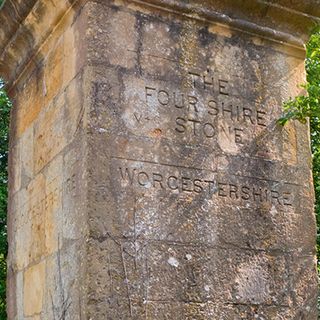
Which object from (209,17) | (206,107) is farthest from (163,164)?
(209,17)

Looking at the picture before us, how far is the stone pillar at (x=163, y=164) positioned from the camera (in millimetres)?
3527

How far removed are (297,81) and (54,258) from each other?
2.09 m

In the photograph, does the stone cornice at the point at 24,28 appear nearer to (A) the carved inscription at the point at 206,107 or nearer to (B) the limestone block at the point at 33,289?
(A) the carved inscription at the point at 206,107

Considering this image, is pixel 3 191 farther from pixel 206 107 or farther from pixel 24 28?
pixel 206 107

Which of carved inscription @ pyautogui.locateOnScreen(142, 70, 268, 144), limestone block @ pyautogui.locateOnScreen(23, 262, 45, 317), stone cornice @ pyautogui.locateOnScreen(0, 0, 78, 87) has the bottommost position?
limestone block @ pyautogui.locateOnScreen(23, 262, 45, 317)

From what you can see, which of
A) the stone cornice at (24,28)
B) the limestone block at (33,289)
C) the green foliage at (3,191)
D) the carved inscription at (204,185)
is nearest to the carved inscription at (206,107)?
the carved inscription at (204,185)

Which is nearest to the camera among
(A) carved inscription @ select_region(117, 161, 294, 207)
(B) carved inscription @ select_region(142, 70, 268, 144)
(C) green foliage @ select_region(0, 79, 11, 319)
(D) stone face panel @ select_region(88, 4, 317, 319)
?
(D) stone face panel @ select_region(88, 4, 317, 319)

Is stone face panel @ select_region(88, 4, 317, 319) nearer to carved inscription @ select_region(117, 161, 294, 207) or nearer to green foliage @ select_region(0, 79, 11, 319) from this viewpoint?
carved inscription @ select_region(117, 161, 294, 207)

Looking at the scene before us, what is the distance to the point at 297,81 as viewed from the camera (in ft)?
14.9

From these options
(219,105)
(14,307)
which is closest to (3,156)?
(14,307)

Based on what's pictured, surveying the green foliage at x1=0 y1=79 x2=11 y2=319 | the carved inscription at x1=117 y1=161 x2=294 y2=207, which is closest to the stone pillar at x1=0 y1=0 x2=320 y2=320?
the carved inscription at x1=117 y1=161 x2=294 y2=207

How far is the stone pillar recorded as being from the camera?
3527 mm

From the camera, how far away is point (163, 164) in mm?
3754

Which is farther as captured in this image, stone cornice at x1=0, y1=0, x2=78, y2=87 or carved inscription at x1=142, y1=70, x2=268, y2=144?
stone cornice at x1=0, y1=0, x2=78, y2=87
